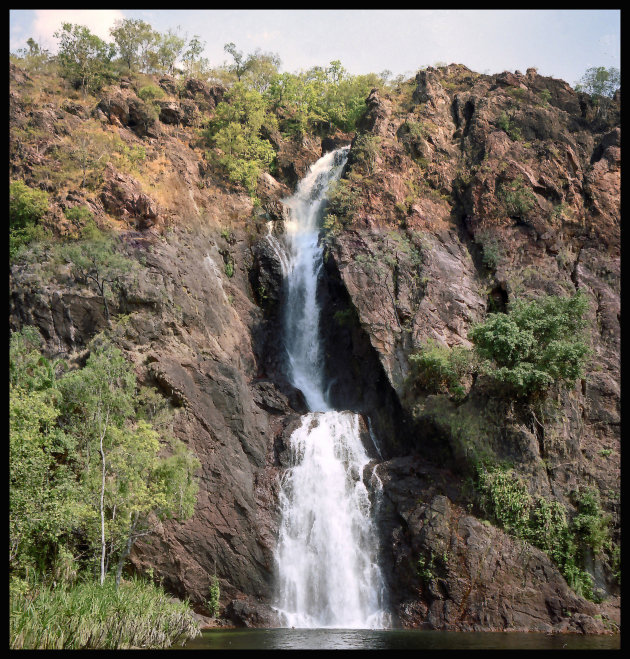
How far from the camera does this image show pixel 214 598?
23.1 m

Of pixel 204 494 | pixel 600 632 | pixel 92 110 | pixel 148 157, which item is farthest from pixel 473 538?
pixel 92 110

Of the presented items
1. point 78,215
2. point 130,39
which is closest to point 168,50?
point 130,39

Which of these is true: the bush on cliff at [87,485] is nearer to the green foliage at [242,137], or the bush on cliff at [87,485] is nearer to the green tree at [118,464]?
the green tree at [118,464]

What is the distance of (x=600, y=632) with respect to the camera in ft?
70.6

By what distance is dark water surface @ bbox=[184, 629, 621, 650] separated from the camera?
1706cm

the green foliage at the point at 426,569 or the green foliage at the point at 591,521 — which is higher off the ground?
the green foliage at the point at 591,521

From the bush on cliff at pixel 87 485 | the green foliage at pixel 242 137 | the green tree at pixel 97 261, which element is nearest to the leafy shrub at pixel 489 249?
the green foliage at pixel 242 137

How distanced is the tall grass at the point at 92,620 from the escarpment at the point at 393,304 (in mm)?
5956

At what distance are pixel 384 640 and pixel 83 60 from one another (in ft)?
138

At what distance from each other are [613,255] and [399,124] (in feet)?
55.8

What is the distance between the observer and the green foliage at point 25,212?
1152 inches

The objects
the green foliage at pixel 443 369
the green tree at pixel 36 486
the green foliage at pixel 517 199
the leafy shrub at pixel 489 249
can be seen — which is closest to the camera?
the green tree at pixel 36 486

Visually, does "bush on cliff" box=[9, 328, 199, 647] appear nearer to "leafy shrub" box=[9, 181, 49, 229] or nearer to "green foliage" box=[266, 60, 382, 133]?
"leafy shrub" box=[9, 181, 49, 229]

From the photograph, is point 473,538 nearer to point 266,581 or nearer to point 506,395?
point 506,395
